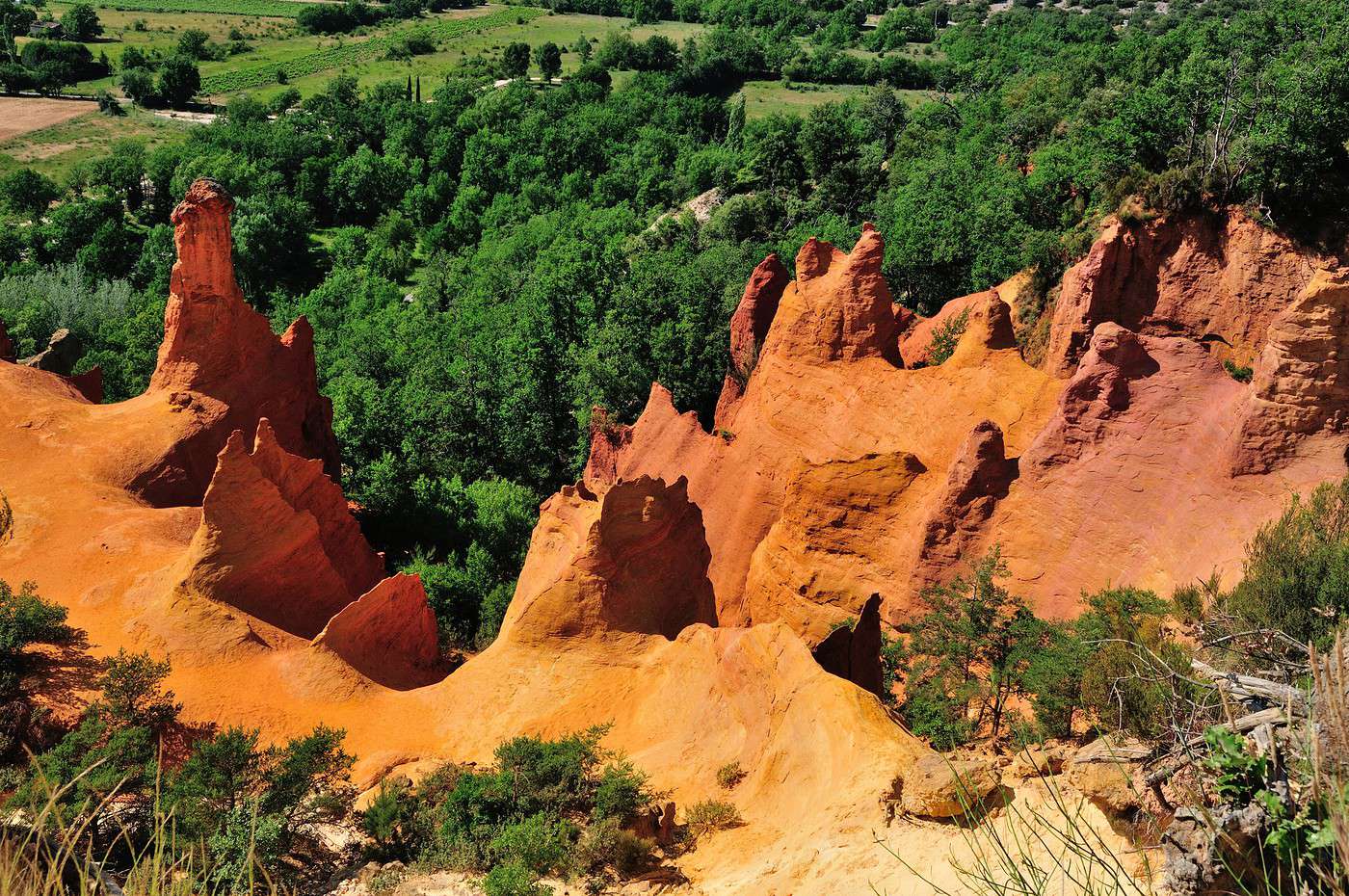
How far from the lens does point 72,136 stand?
365 ft

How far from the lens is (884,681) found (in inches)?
864

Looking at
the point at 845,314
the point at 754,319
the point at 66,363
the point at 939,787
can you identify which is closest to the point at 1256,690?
the point at 939,787

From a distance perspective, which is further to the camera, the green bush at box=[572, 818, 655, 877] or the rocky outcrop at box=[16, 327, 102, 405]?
the rocky outcrop at box=[16, 327, 102, 405]

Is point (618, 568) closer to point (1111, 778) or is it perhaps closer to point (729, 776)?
point (729, 776)

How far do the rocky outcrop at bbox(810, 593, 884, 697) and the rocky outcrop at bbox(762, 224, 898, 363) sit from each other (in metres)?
11.7

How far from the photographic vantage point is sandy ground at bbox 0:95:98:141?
112438 millimetres

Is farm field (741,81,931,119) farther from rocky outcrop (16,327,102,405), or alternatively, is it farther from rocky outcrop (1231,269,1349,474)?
rocky outcrop (1231,269,1349,474)

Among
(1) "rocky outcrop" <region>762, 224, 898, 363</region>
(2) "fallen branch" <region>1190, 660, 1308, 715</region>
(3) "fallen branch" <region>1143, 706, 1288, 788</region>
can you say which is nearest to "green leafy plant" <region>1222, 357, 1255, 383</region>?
(1) "rocky outcrop" <region>762, 224, 898, 363</region>

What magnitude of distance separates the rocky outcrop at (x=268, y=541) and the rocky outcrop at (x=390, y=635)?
1.76 metres

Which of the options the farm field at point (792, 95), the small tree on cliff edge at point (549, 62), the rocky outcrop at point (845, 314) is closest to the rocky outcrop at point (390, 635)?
the rocky outcrop at point (845, 314)

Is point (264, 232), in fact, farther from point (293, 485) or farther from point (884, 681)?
point (884, 681)

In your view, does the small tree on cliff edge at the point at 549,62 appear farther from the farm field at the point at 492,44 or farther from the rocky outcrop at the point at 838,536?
the rocky outcrop at the point at 838,536

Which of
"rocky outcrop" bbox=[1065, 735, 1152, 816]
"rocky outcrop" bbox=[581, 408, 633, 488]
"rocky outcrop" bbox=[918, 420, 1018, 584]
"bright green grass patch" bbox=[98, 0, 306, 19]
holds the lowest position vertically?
"rocky outcrop" bbox=[581, 408, 633, 488]

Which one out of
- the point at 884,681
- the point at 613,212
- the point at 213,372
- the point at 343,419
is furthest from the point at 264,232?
the point at 884,681
